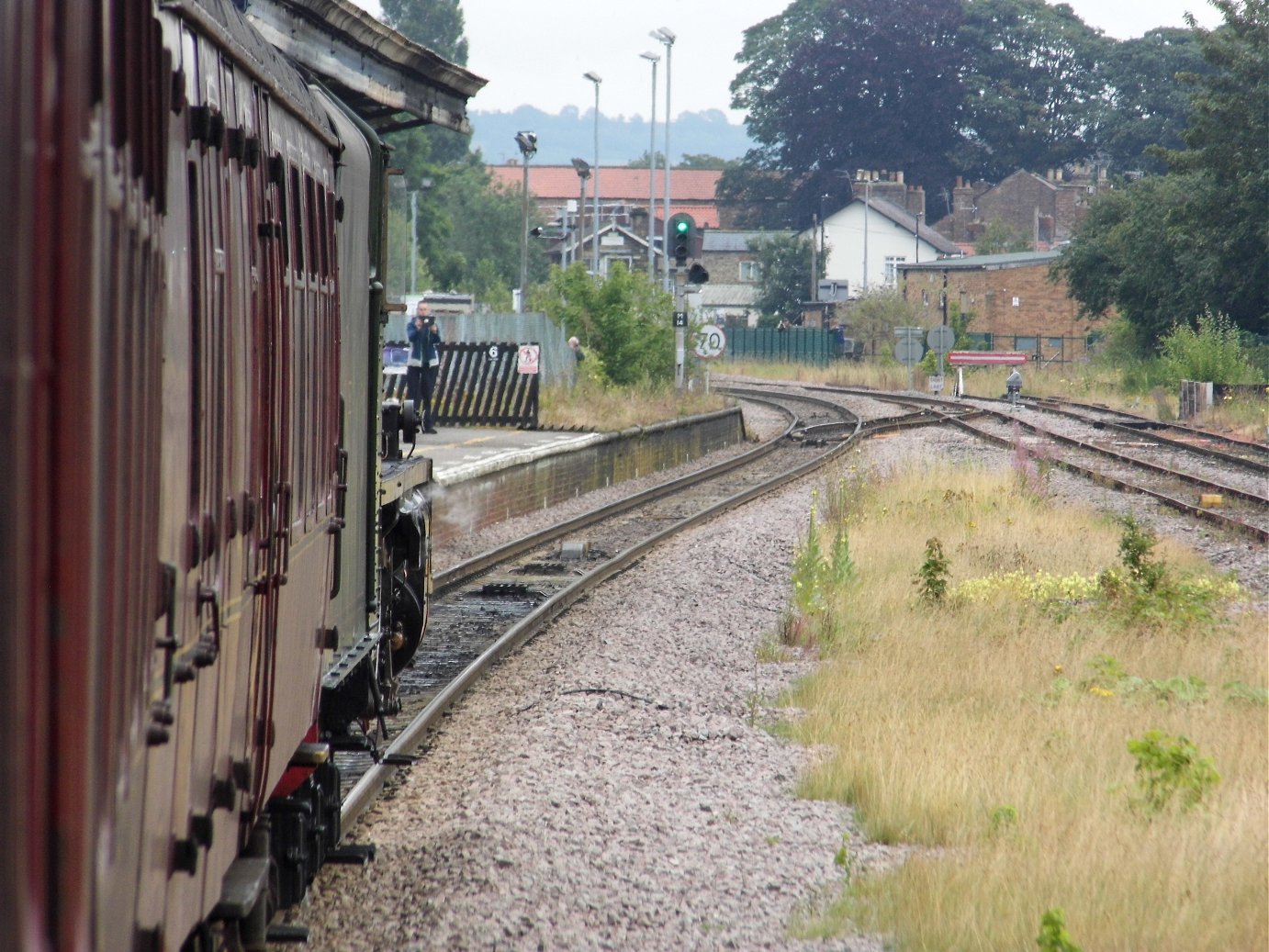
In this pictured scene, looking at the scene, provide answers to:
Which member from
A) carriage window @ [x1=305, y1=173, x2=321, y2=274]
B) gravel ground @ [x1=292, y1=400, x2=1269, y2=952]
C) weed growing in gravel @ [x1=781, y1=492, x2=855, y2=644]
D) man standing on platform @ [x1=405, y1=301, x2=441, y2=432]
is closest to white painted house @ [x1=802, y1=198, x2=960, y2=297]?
man standing on platform @ [x1=405, y1=301, x2=441, y2=432]

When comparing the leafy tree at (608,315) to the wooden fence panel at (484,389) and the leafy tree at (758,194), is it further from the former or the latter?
the leafy tree at (758,194)

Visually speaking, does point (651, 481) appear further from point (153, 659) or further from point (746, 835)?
point (153, 659)

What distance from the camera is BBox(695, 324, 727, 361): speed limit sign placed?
1324 inches

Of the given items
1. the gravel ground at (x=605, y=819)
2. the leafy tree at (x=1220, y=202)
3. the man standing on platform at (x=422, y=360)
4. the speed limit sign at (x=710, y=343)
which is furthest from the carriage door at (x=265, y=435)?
the leafy tree at (x=1220, y=202)

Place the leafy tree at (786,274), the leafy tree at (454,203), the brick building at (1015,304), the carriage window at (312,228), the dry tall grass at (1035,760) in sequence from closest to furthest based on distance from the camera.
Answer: the carriage window at (312,228) → the dry tall grass at (1035,760) → the brick building at (1015,304) → the leafy tree at (454,203) → the leafy tree at (786,274)

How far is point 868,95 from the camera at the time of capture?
9831 cm

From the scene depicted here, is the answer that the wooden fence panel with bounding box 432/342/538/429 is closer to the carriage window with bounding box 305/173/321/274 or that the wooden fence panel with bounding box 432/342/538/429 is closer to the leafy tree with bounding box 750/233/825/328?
the carriage window with bounding box 305/173/321/274

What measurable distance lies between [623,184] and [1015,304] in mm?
76498

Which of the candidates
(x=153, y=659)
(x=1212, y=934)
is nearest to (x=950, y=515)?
(x=1212, y=934)

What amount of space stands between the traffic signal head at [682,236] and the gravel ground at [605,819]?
16448 mm

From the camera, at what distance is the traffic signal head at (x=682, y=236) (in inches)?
1063

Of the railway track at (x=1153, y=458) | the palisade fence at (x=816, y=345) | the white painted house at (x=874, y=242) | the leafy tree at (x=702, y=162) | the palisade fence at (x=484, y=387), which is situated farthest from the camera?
the leafy tree at (x=702, y=162)

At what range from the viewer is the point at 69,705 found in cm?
189

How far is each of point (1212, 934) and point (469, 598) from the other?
7.96 metres
